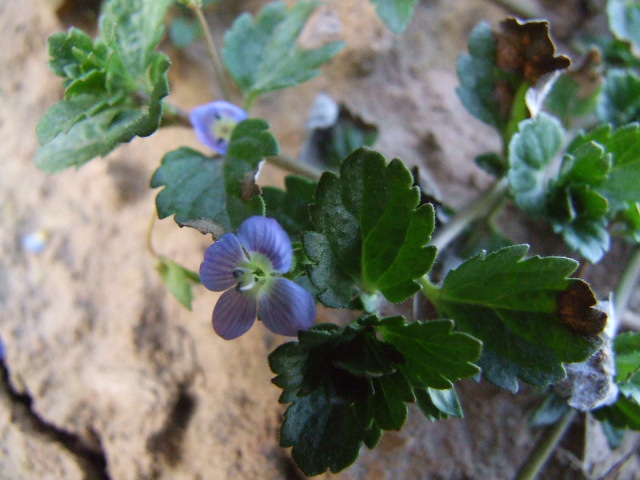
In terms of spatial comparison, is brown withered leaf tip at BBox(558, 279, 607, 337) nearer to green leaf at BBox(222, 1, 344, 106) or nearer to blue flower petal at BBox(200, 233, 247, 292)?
blue flower petal at BBox(200, 233, 247, 292)

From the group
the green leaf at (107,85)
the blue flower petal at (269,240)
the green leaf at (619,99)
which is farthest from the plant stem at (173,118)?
the green leaf at (619,99)

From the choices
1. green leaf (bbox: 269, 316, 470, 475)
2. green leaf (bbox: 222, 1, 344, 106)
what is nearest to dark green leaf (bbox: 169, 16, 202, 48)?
green leaf (bbox: 222, 1, 344, 106)

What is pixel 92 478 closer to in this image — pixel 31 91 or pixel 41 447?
pixel 41 447

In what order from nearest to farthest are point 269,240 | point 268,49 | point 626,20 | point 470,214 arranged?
point 269,240, point 470,214, point 268,49, point 626,20

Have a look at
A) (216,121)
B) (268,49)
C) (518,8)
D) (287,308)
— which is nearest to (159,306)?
(216,121)

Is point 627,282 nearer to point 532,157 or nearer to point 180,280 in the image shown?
point 532,157

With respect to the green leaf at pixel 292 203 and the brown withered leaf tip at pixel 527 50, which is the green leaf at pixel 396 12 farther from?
the green leaf at pixel 292 203

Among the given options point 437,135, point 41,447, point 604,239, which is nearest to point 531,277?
point 604,239
